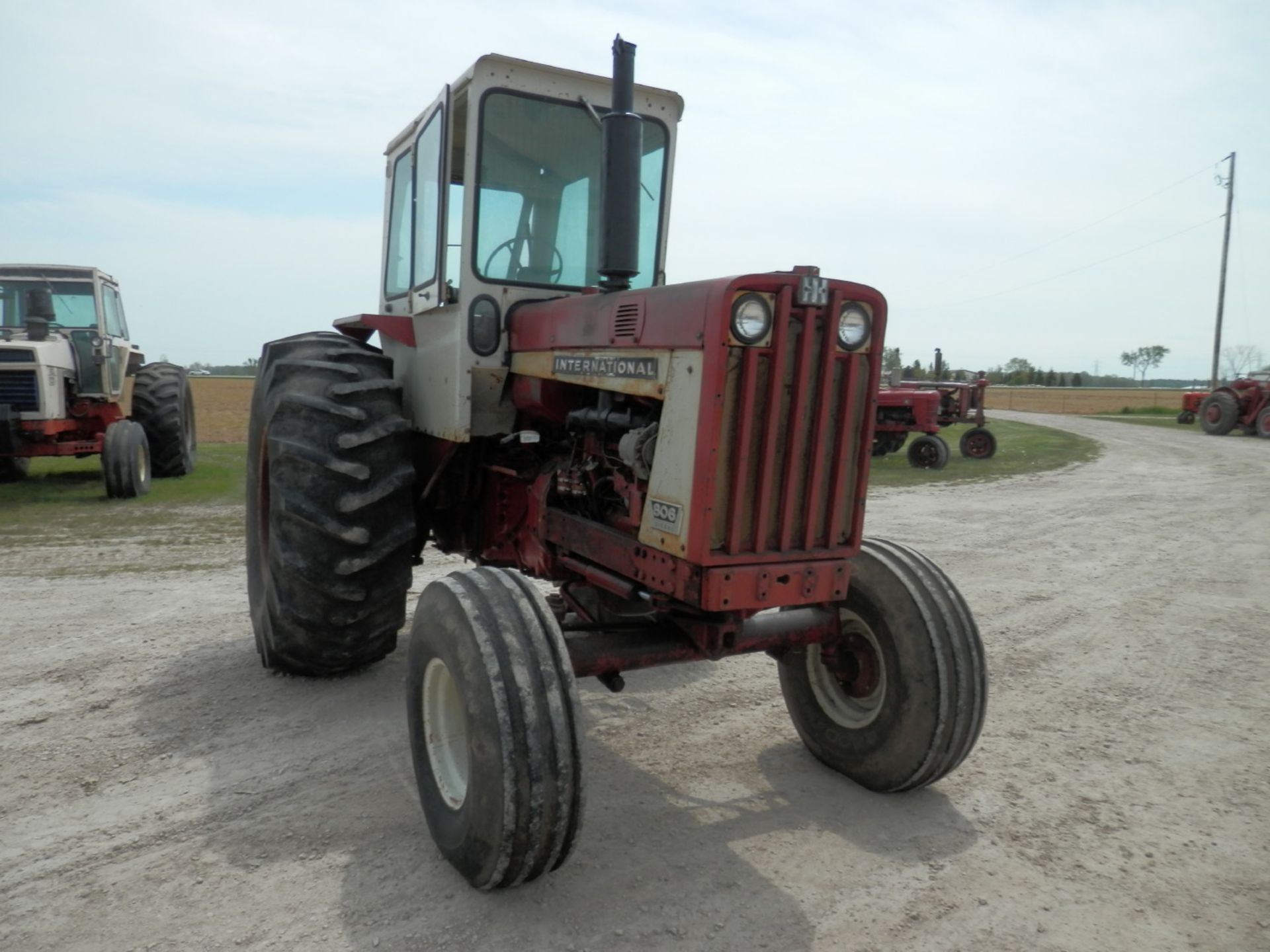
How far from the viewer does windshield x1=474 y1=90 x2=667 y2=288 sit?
4.12 m

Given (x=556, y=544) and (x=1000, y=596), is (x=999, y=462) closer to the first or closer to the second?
(x=1000, y=596)

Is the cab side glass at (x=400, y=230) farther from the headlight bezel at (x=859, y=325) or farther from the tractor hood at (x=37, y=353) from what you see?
the tractor hood at (x=37, y=353)

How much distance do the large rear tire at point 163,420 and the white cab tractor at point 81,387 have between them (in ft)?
0.04

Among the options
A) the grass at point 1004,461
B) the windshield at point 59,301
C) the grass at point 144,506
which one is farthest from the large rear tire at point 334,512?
the grass at point 1004,461

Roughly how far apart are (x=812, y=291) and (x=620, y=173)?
92cm

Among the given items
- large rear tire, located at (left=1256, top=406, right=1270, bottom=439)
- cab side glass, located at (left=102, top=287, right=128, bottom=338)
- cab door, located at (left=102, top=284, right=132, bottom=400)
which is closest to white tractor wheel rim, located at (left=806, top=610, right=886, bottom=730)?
cab door, located at (left=102, top=284, right=132, bottom=400)

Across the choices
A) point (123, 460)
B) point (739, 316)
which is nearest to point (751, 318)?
point (739, 316)

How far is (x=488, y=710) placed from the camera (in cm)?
273

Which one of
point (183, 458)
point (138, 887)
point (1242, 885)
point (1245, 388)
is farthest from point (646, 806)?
point (1245, 388)

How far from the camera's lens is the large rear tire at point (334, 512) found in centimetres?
402

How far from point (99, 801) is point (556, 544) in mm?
1892

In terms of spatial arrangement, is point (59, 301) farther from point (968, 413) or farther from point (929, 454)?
point (968, 413)

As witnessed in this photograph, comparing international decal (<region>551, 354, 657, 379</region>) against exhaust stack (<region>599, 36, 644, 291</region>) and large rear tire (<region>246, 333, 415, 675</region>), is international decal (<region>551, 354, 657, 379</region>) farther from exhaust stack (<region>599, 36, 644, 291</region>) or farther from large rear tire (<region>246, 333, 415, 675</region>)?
large rear tire (<region>246, 333, 415, 675</region>)

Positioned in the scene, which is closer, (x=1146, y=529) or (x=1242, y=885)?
(x=1242, y=885)
